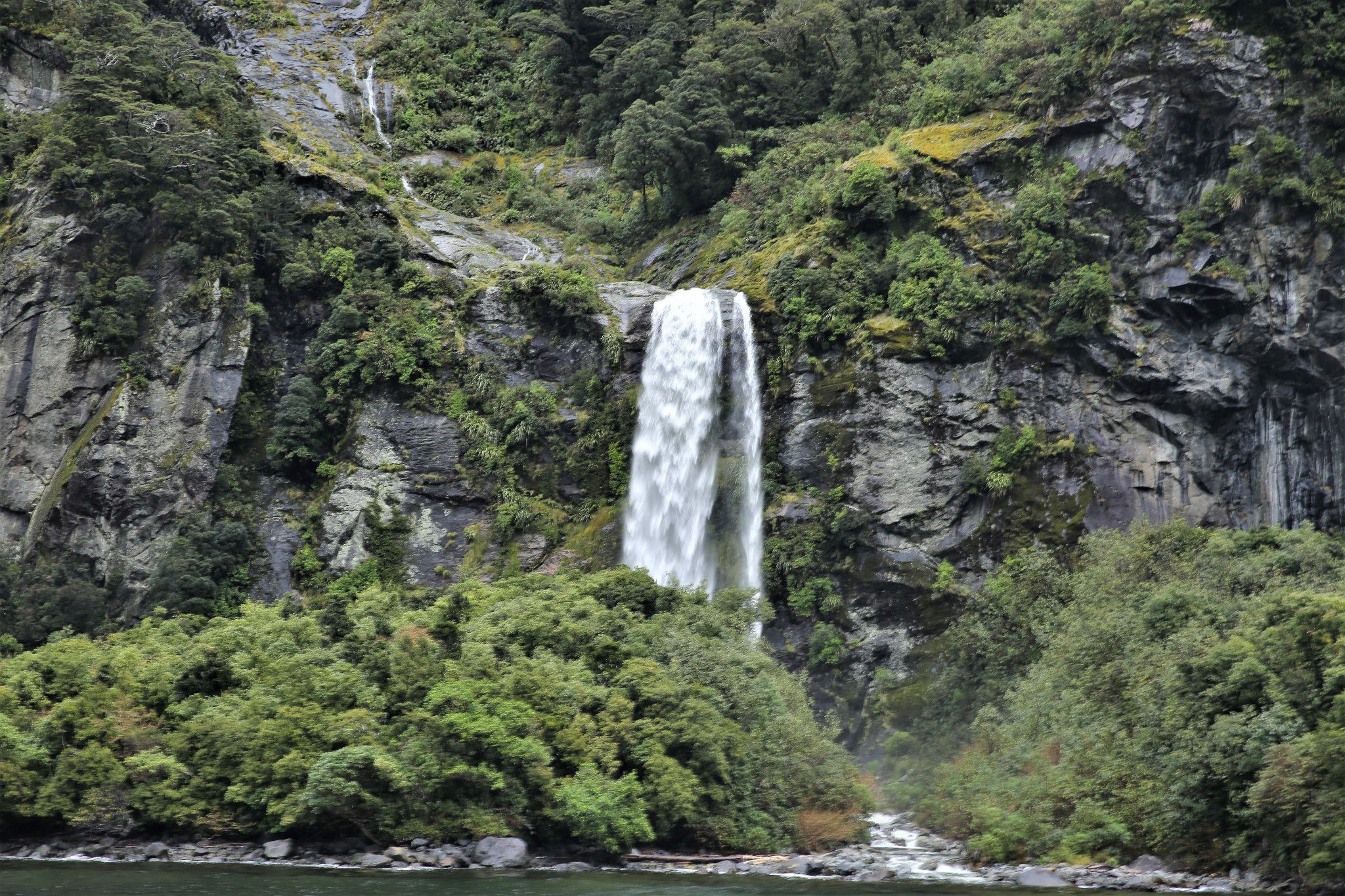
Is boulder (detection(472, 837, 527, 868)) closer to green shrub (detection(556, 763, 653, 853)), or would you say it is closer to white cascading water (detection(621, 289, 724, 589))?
green shrub (detection(556, 763, 653, 853))

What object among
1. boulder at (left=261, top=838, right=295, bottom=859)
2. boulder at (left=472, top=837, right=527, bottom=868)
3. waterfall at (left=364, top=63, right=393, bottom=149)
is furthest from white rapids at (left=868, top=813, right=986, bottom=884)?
waterfall at (left=364, top=63, right=393, bottom=149)

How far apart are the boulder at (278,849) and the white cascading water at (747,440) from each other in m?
15.1

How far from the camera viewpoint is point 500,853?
19.8 m

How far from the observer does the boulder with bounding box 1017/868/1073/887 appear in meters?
18.6

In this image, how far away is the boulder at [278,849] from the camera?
19984mm

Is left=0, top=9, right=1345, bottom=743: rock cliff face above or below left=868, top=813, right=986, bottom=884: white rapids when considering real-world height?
above

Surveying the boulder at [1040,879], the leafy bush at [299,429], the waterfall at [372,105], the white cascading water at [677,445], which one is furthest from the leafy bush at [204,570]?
the waterfall at [372,105]

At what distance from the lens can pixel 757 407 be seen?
116 ft

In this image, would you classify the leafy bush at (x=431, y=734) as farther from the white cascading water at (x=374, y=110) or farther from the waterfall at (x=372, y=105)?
the waterfall at (x=372, y=105)

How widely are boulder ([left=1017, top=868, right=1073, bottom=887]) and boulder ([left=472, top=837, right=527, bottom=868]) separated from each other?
8770mm

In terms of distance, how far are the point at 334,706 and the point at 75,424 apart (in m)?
18.8

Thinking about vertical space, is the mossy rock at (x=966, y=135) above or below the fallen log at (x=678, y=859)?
above

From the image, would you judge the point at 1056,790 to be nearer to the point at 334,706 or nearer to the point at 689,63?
the point at 334,706

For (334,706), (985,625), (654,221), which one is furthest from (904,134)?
(334,706)
